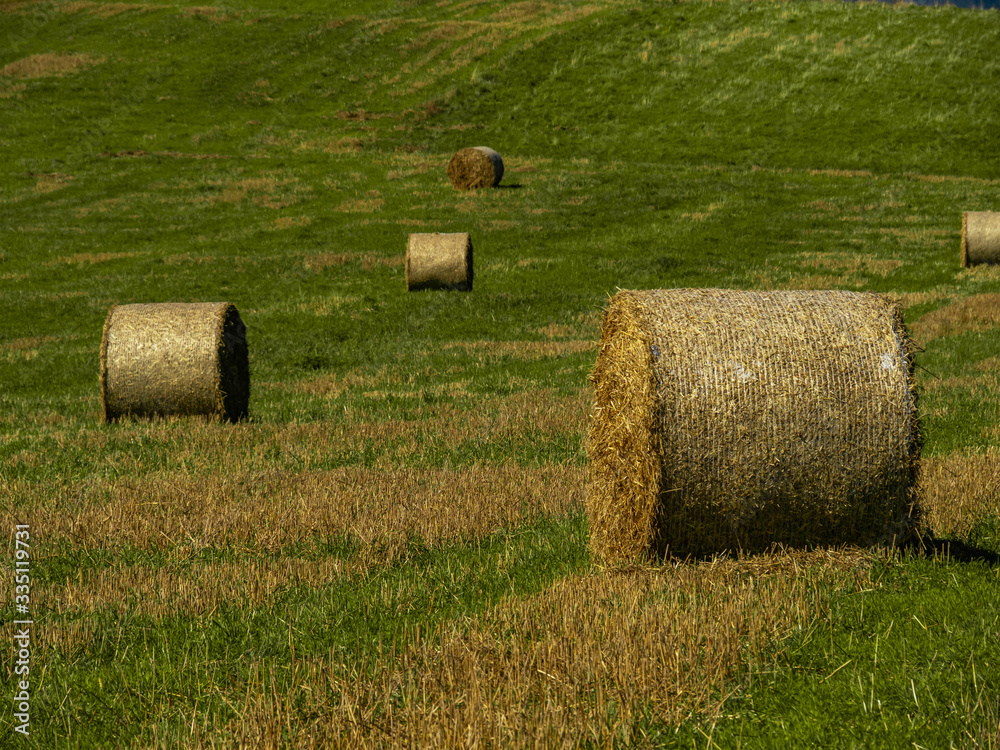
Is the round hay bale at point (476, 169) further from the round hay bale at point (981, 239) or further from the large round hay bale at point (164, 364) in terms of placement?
the large round hay bale at point (164, 364)

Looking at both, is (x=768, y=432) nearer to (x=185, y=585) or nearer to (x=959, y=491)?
(x=959, y=491)

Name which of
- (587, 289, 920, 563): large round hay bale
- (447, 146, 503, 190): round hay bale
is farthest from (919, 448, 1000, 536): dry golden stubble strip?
(447, 146, 503, 190): round hay bale

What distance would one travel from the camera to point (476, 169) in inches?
1656

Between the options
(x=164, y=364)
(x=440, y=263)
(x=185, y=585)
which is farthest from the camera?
(x=440, y=263)

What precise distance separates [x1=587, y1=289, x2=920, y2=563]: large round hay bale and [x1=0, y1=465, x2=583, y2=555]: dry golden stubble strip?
1.78 metres

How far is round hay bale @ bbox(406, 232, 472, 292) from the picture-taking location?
2617 cm

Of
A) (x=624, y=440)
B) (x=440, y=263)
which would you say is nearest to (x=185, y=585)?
(x=624, y=440)

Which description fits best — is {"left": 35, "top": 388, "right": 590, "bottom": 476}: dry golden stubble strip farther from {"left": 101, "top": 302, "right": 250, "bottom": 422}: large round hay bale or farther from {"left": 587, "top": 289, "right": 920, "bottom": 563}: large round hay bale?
{"left": 587, "top": 289, "right": 920, "bottom": 563}: large round hay bale

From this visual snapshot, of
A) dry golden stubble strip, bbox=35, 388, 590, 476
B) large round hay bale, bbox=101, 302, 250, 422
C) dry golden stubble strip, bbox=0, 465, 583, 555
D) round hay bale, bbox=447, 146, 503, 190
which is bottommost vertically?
dry golden stubble strip, bbox=35, 388, 590, 476

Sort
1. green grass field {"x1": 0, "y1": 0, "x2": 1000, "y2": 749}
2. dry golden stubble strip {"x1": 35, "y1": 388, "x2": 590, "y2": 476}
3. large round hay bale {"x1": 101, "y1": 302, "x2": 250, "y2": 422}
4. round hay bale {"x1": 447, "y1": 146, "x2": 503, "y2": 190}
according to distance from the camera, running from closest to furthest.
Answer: green grass field {"x1": 0, "y1": 0, "x2": 1000, "y2": 749}, dry golden stubble strip {"x1": 35, "y1": 388, "x2": 590, "y2": 476}, large round hay bale {"x1": 101, "y1": 302, "x2": 250, "y2": 422}, round hay bale {"x1": 447, "y1": 146, "x2": 503, "y2": 190}

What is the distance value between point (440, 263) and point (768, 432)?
20.4 m

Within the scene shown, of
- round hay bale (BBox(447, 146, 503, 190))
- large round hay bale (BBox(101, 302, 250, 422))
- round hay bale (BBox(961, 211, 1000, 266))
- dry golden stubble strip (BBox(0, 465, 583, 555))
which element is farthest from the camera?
round hay bale (BBox(447, 146, 503, 190))

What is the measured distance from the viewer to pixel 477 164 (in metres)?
42.0

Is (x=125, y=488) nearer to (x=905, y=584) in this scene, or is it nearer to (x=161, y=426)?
(x=161, y=426)
